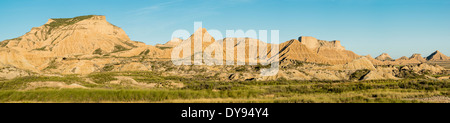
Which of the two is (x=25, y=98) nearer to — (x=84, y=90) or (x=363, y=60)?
(x=84, y=90)

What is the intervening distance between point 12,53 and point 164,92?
92.6m

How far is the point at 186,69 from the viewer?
119500 mm

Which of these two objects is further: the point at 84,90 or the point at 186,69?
the point at 186,69

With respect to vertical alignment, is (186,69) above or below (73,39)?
below
